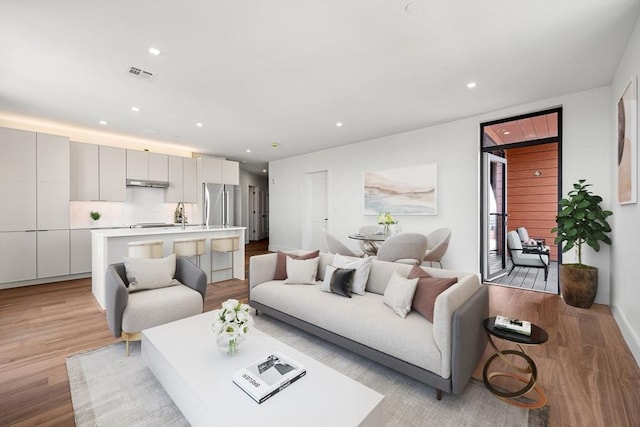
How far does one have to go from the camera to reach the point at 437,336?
183 centimetres

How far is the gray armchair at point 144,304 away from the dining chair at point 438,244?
10.2 ft

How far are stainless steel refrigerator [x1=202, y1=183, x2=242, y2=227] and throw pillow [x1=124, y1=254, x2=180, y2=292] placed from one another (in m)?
4.17

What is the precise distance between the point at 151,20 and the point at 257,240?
9.84 metres

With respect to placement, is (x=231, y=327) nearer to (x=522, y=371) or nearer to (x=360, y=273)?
(x=360, y=273)

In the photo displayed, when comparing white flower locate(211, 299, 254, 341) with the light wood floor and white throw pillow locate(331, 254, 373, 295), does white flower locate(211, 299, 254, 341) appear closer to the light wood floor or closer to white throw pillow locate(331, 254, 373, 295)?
the light wood floor

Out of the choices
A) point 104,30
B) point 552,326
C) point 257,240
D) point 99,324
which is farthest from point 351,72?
point 257,240

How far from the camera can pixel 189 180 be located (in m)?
7.18

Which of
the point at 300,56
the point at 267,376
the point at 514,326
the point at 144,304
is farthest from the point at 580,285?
the point at 144,304

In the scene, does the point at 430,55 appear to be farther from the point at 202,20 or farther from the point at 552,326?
the point at 552,326

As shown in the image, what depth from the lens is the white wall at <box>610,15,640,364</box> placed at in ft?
8.02

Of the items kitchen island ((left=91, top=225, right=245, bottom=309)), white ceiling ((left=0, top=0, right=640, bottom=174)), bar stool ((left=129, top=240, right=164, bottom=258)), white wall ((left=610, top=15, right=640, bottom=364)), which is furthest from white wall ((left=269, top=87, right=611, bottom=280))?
bar stool ((left=129, top=240, right=164, bottom=258))

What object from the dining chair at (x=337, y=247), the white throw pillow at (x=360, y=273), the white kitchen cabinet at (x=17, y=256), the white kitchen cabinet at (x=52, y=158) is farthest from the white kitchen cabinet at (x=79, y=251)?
the white throw pillow at (x=360, y=273)

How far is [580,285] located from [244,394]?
4.20m

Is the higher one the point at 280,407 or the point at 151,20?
the point at 151,20
